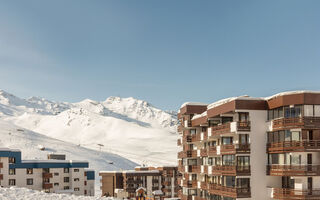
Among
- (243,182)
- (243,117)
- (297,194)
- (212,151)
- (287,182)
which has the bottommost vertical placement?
(297,194)

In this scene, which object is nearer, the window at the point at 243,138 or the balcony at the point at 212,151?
the window at the point at 243,138

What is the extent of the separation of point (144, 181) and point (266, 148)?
3099 inches

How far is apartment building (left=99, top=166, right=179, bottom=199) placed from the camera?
367 ft

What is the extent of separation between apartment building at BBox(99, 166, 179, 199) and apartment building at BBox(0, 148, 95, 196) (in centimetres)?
1457

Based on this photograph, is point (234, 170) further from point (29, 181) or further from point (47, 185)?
point (47, 185)

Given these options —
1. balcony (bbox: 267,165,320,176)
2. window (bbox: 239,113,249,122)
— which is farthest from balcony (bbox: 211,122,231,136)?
balcony (bbox: 267,165,320,176)

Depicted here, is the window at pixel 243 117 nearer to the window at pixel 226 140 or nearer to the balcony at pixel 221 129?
the balcony at pixel 221 129

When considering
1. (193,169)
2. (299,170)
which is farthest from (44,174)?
(299,170)

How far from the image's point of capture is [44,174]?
8400cm

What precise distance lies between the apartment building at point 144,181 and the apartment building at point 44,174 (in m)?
14.6

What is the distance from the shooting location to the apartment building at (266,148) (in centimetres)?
3688

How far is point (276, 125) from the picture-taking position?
38906 millimetres

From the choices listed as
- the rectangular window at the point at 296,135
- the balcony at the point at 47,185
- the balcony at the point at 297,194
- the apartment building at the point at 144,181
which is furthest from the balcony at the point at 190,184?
the apartment building at the point at 144,181

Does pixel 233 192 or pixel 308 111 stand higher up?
pixel 308 111
